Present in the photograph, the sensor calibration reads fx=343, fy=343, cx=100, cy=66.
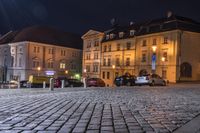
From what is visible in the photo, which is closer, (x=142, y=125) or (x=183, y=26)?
(x=142, y=125)

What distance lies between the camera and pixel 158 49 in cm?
6250

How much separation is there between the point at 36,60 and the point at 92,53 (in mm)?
13519

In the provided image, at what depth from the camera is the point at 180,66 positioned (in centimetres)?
5822

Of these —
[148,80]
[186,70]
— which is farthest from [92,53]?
[148,80]

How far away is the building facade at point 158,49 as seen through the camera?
58062mm

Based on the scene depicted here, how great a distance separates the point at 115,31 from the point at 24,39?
66.7 ft

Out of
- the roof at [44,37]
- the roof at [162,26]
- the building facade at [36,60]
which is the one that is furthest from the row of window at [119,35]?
the roof at [44,37]

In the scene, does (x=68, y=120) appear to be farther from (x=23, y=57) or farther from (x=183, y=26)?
(x=23, y=57)

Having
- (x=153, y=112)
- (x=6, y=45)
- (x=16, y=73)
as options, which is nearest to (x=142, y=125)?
(x=153, y=112)

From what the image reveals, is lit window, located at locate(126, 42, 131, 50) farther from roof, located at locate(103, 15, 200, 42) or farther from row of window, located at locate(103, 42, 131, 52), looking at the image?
roof, located at locate(103, 15, 200, 42)

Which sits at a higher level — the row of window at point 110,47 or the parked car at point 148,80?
the row of window at point 110,47

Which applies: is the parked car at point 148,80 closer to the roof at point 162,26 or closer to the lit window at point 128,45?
the roof at point 162,26

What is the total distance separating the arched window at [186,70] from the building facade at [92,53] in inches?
974


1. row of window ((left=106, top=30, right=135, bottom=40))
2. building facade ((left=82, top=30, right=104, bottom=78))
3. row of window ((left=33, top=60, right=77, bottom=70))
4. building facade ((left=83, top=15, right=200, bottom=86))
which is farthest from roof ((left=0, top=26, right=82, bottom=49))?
building facade ((left=83, top=15, right=200, bottom=86))
